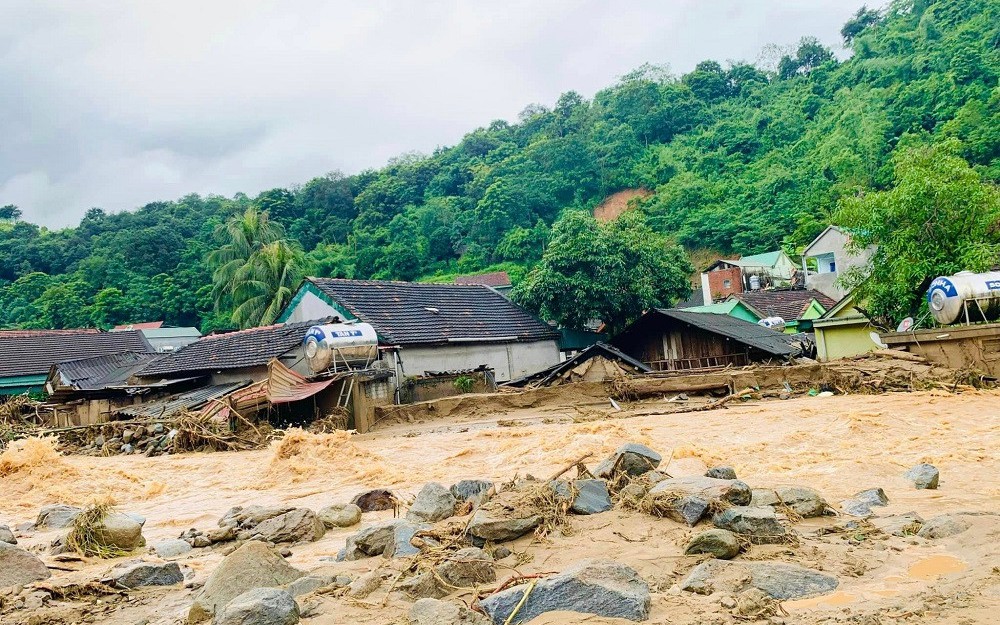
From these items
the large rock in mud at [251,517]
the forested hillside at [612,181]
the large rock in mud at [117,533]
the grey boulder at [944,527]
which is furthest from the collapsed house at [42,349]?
the grey boulder at [944,527]

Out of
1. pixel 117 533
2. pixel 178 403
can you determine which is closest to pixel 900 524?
pixel 117 533

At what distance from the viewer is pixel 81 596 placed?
5.81 meters

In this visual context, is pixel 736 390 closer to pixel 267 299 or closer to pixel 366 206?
pixel 267 299

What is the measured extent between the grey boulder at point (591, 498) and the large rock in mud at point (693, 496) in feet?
1.39

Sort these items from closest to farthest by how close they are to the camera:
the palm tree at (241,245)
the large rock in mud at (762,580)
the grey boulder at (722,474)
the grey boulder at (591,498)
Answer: the large rock in mud at (762,580)
the grey boulder at (591,498)
the grey boulder at (722,474)
the palm tree at (241,245)

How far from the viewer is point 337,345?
1909 centimetres

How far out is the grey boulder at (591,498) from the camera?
6.46 m

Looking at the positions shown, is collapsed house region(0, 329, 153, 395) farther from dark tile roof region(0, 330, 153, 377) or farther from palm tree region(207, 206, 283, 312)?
palm tree region(207, 206, 283, 312)

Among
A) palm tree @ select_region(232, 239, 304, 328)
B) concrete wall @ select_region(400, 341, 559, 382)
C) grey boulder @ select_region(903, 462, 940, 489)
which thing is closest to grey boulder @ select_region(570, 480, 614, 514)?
grey boulder @ select_region(903, 462, 940, 489)

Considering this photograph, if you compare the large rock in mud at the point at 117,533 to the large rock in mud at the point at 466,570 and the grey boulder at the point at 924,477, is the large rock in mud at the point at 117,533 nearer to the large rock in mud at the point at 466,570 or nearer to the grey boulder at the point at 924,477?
the large rock in mud at the point at 466,570

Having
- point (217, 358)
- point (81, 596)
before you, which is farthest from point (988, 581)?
point (217, 358)

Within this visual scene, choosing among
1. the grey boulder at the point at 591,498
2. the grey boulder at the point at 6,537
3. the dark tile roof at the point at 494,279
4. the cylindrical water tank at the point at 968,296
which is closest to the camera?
the grey boulder at the point at 591,498

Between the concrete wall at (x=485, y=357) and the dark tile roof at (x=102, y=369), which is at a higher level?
the dark tile roof at (x=102, y=369)

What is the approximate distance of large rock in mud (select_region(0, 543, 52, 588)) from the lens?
6004 mm
